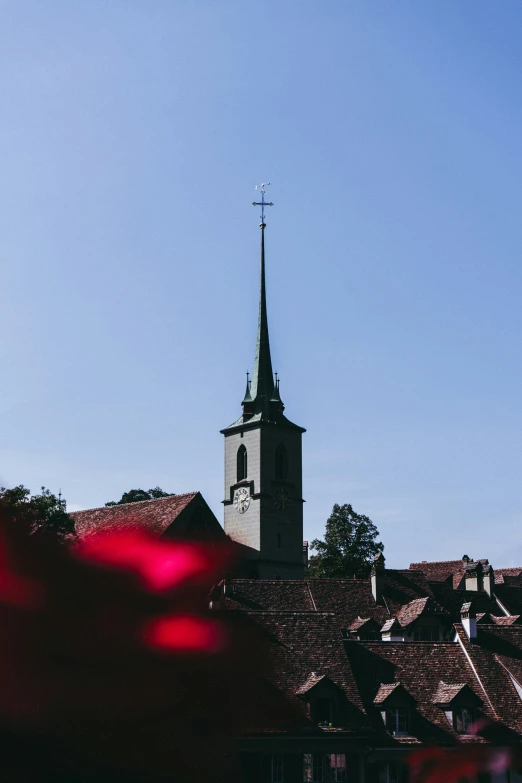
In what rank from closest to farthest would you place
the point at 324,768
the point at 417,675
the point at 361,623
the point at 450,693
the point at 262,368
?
the point at 324,768 < the point at 450,693 < the point at 417,675 < the point at 361,623 < the point at 262,368

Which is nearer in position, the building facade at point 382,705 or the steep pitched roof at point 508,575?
the building facade at point 382,705

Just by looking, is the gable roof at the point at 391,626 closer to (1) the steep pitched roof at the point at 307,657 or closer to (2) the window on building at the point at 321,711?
(1) the steep pitched roof at the point at 307,657

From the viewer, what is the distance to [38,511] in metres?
58.8

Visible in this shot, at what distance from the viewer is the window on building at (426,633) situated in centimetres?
7400

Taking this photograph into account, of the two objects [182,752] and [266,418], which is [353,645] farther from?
[266,418]

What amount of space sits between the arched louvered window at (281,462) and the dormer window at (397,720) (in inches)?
2490

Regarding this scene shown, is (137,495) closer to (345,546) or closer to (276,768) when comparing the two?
(345,546)

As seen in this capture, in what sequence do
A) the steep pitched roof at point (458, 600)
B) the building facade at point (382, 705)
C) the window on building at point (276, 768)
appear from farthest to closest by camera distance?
the steep pitched roof at point (458, 600), the building facade at point (382, 705), the window on building at point (276, 768)

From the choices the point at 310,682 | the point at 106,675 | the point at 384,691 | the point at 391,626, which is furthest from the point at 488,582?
the point at 106,675

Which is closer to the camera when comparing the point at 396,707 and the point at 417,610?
the point at 396,707

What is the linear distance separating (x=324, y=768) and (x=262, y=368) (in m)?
72.5

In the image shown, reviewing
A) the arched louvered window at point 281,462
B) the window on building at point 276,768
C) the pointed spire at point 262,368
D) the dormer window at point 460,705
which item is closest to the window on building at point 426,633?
the dormer window at point 460,705

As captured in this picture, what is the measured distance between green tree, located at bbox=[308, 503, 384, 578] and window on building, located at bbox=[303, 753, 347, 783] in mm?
66797

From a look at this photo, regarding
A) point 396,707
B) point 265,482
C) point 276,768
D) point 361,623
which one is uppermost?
point 265,482
